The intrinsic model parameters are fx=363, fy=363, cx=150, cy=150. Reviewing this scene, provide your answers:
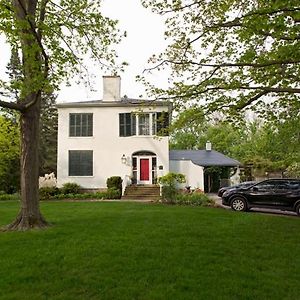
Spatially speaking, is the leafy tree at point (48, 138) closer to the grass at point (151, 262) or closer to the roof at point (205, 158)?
the roof at point (205, 158)

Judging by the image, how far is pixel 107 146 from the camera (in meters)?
25.2

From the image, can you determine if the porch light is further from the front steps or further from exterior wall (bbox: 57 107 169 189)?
the front steps

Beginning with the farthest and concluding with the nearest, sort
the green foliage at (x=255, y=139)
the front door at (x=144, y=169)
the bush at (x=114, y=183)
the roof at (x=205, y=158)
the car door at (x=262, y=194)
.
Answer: the roof at (x=205, y=158), the front door at (x=144, y=169), the bush at (x=114, y=183), the car door at (x=262, y=194), the green foliage at (x=255, y=139)

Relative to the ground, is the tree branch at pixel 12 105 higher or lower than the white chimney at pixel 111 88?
lower

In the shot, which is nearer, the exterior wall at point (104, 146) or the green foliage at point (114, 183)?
the green foliage at point (114, 183)

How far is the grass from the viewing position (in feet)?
16.2

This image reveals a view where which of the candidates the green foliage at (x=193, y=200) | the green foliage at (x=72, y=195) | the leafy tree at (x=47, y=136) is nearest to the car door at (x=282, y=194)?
the green foliage at (x=193, y=200)

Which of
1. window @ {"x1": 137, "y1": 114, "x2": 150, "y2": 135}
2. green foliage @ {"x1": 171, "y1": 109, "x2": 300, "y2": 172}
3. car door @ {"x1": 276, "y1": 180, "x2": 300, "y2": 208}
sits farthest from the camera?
window @ {"x1": 137, "y1": 114, "x2": 150, "y2": 135}

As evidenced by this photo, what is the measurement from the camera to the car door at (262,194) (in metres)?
15.1

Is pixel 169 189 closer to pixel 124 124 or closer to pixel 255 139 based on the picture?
pixel 124 124

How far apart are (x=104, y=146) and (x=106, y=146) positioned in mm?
146

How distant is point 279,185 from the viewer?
15125 millimetres

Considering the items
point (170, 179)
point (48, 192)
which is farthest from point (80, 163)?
point (170, 179)

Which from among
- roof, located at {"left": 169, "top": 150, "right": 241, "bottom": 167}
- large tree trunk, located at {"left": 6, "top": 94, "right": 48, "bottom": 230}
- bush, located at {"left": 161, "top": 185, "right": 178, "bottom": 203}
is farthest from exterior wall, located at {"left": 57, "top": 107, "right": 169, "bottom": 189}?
large tree trunk, located at {"left": 6, "top": 94, "right": 48, "bottom": 230}
